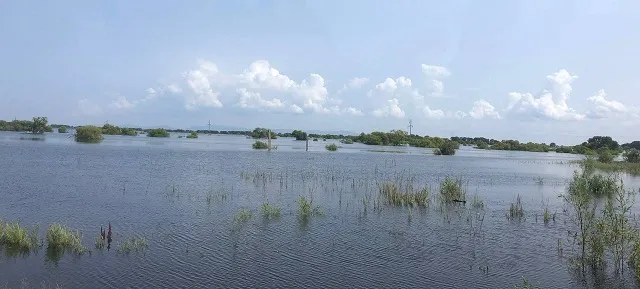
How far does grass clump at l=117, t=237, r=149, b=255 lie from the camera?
44.7ft

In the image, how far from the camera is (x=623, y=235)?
12.9 m

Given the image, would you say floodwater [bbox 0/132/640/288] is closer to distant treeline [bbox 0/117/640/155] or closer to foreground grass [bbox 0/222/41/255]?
foreground grass [bbox 0/222/41/255]

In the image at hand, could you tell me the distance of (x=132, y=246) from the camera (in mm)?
13922

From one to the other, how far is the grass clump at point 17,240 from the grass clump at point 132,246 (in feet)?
7.47

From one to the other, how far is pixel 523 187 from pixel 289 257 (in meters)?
26.6

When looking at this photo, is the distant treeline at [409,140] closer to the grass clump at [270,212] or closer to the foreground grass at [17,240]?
the grass clump at [270,212]

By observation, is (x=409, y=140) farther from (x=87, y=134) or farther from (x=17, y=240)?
(x=17, y=240)

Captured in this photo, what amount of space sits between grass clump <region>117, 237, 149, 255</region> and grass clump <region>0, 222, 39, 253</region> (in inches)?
89.7

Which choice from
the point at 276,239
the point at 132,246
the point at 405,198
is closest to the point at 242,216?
the point at 276,239

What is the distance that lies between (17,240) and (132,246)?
3.08 m

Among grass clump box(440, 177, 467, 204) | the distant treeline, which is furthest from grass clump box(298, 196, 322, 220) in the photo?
the distant treeline

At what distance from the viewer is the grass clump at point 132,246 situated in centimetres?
1362

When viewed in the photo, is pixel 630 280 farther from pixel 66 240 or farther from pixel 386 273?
pixel 66 240

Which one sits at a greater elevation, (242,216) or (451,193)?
(451,193)
